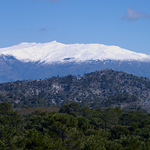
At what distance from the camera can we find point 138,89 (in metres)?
200

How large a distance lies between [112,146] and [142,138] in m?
9.75

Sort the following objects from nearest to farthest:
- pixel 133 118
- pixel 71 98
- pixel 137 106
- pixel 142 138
A: pixel 142 138 < pixel 133 118 < pixel 137 106 < pixel 71 98

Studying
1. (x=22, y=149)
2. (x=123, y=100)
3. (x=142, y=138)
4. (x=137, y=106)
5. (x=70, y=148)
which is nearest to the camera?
(x=22, y=149)

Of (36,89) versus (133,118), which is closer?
(133,118)

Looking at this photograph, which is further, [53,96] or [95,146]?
[53,96]

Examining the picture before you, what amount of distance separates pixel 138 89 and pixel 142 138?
6240 inches

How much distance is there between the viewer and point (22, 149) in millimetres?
33344

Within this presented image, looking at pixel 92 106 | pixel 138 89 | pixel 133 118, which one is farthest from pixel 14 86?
pixel 133 118

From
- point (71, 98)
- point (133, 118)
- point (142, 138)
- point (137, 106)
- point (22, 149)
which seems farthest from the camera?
point (71, 98)

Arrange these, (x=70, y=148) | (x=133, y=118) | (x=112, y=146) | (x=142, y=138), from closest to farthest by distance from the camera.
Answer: (x=112, y=146) → (x=70, y=148) → (x=142, y=138) → (x=133, y=118)

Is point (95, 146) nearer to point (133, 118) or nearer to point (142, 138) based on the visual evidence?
point (142, 138)

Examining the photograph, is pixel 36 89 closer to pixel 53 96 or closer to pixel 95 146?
pixel 53 96

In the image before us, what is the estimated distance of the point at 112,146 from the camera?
36.5 metres

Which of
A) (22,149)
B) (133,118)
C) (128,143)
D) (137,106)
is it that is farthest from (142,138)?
(137,106)
